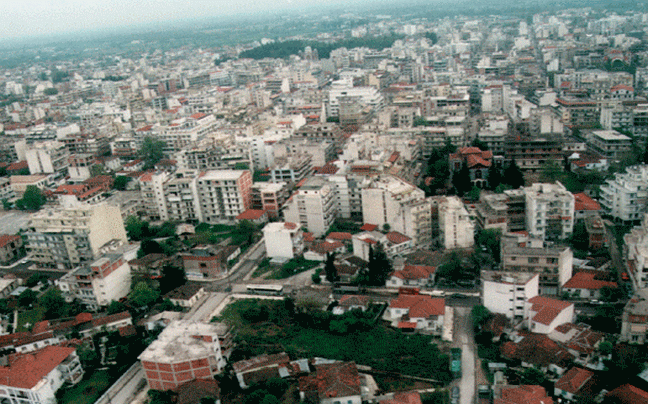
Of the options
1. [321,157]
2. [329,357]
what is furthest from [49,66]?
[329,357]

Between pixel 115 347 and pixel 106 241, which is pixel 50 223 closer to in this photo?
pixel 106 241

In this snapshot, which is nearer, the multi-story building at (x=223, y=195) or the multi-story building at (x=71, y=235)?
the multi-story building at (x=71, y=235)

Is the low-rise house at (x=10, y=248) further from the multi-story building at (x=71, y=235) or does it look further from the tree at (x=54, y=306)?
the tree at (x=54, y=306)

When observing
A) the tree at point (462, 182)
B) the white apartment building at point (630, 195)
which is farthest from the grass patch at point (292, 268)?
the white apartment building at point (630, 195)

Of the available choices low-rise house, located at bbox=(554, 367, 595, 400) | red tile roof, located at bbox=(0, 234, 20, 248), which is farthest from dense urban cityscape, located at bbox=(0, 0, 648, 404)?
red tile roof, located at bbox=(0, 234, 20, 248)

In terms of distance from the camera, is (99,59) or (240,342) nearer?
(240,342)
